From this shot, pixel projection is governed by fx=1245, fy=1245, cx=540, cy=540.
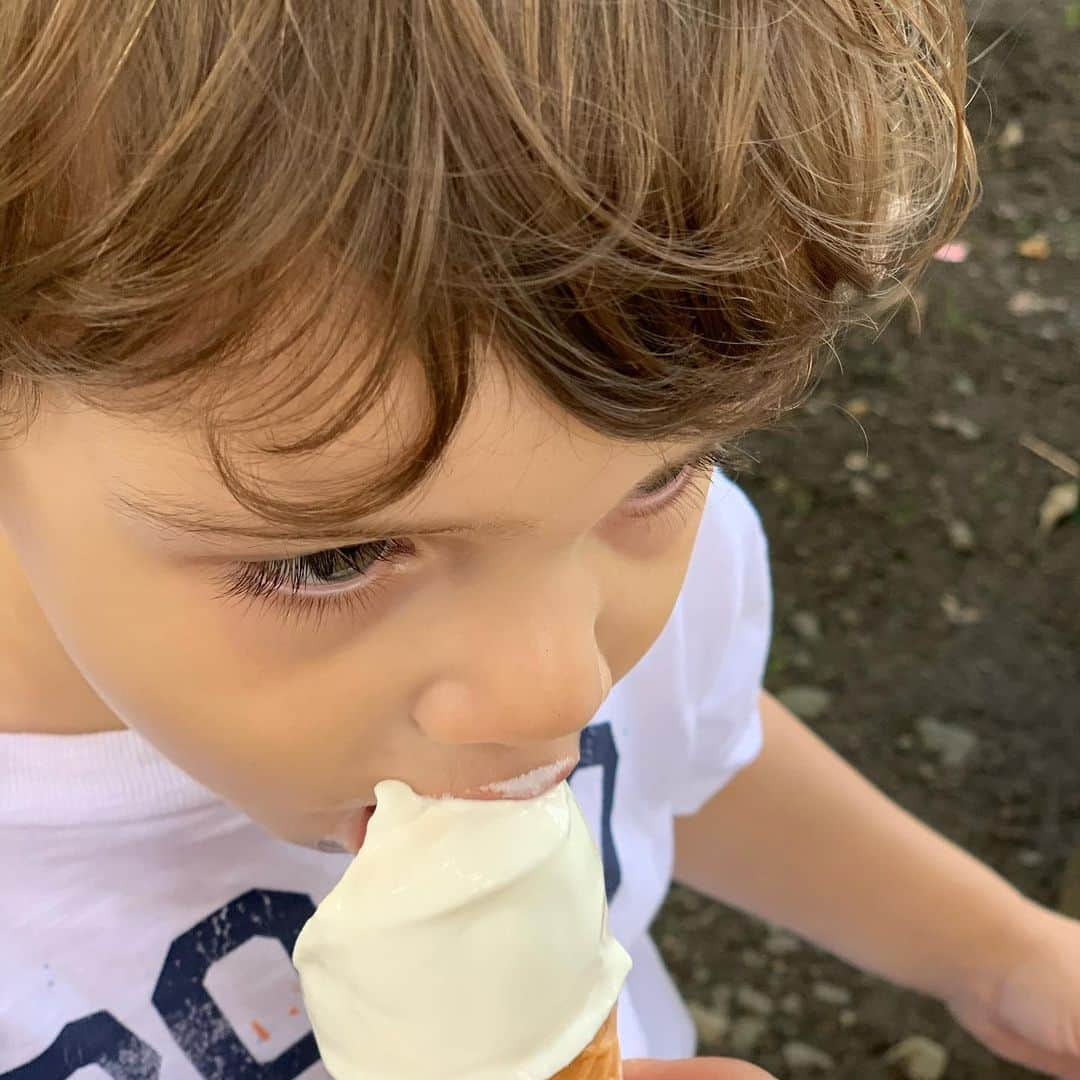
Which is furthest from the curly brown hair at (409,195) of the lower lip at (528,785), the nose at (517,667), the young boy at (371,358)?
the lower lip at (528,785)

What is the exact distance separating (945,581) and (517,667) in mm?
2182

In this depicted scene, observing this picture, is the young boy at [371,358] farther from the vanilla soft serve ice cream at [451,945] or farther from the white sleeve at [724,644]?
the white sleeve at [724,644]

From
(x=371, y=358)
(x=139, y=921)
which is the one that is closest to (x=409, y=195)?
(x=371, y=358)

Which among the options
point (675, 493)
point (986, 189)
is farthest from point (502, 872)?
point (986, 189)

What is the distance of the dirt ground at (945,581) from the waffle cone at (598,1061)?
53.5 inches

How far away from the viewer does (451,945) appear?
0.78 m

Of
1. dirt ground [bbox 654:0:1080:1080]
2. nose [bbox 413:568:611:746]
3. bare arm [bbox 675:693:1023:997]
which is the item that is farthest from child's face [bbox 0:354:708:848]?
dirt ground [bbox 654:0:1080:1080]

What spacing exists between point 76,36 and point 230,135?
8cm

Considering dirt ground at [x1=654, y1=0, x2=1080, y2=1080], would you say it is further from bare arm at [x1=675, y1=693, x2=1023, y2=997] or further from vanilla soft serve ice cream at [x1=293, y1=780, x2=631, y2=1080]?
vanilla soft serve ice cream at [x1=293, y1=780, x2=631, y2=1080]

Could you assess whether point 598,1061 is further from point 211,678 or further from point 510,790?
point 211,678

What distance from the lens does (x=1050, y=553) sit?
108 inches

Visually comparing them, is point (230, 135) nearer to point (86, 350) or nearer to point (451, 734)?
point (86, 350)

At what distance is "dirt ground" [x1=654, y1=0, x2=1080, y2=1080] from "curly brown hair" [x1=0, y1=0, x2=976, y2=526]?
153cm

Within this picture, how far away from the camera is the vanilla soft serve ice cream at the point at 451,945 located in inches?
30.5
